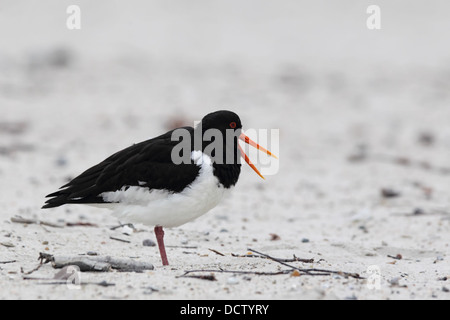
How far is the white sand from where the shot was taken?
5402 millimetres

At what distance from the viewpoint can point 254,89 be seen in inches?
544

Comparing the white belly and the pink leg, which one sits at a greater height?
the white belly

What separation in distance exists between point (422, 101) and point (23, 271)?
10.3 metres

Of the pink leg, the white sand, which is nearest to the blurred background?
the white sand

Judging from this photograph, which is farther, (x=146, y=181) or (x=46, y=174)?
(x=46, y=174)

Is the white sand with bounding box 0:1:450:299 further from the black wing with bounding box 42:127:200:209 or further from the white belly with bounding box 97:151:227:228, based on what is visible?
the black wing with bounding box 42:127:200:209

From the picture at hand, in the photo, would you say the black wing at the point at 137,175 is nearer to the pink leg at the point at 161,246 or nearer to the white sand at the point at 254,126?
the pink leg at the point at 161,246

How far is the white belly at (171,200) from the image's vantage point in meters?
5.25

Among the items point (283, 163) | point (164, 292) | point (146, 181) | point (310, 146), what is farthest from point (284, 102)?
point (164, 292)

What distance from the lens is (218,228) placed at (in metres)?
7.07

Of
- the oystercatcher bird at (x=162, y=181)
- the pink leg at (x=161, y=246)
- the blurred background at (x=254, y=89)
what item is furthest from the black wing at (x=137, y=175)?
the blurred background at (x=254, y=89)

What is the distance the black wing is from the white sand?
0.59m

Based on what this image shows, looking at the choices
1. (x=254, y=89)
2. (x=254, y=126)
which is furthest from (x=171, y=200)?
(x=254, y=89)

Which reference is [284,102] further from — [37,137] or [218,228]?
[218,228]
